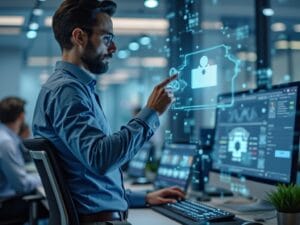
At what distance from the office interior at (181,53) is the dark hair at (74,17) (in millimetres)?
296

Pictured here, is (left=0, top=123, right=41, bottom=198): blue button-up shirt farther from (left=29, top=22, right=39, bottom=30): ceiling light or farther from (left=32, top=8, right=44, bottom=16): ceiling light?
(left=29, top=22, right=39, bottom=30): ceiling light

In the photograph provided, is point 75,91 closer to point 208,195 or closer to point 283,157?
point 283,157

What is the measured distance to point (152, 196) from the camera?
6.73 feet

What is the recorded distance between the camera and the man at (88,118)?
134 centimetres

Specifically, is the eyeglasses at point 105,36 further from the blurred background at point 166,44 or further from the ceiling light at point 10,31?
the ceiling light at point 10,31

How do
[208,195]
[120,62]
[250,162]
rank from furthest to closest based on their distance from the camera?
[120,62]
[208,195]
[250,162]

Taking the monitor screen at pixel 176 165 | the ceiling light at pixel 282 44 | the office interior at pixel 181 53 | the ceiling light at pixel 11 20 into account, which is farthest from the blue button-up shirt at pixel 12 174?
the ceiling light at pixel 11 20

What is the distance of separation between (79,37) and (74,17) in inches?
2.8

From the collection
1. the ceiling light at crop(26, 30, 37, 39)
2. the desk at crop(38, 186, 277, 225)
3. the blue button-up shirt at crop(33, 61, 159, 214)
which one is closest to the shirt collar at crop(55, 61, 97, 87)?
the blue button-up shirt at crop(33, 61, 159, 214)

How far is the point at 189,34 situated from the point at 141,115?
0.91 metres

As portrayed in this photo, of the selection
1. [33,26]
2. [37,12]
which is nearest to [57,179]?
[37,12]

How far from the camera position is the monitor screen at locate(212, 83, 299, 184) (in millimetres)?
1714

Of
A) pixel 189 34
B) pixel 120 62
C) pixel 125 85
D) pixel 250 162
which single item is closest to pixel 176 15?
pixel 189 34

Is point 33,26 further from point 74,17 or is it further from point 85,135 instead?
point 85,135
